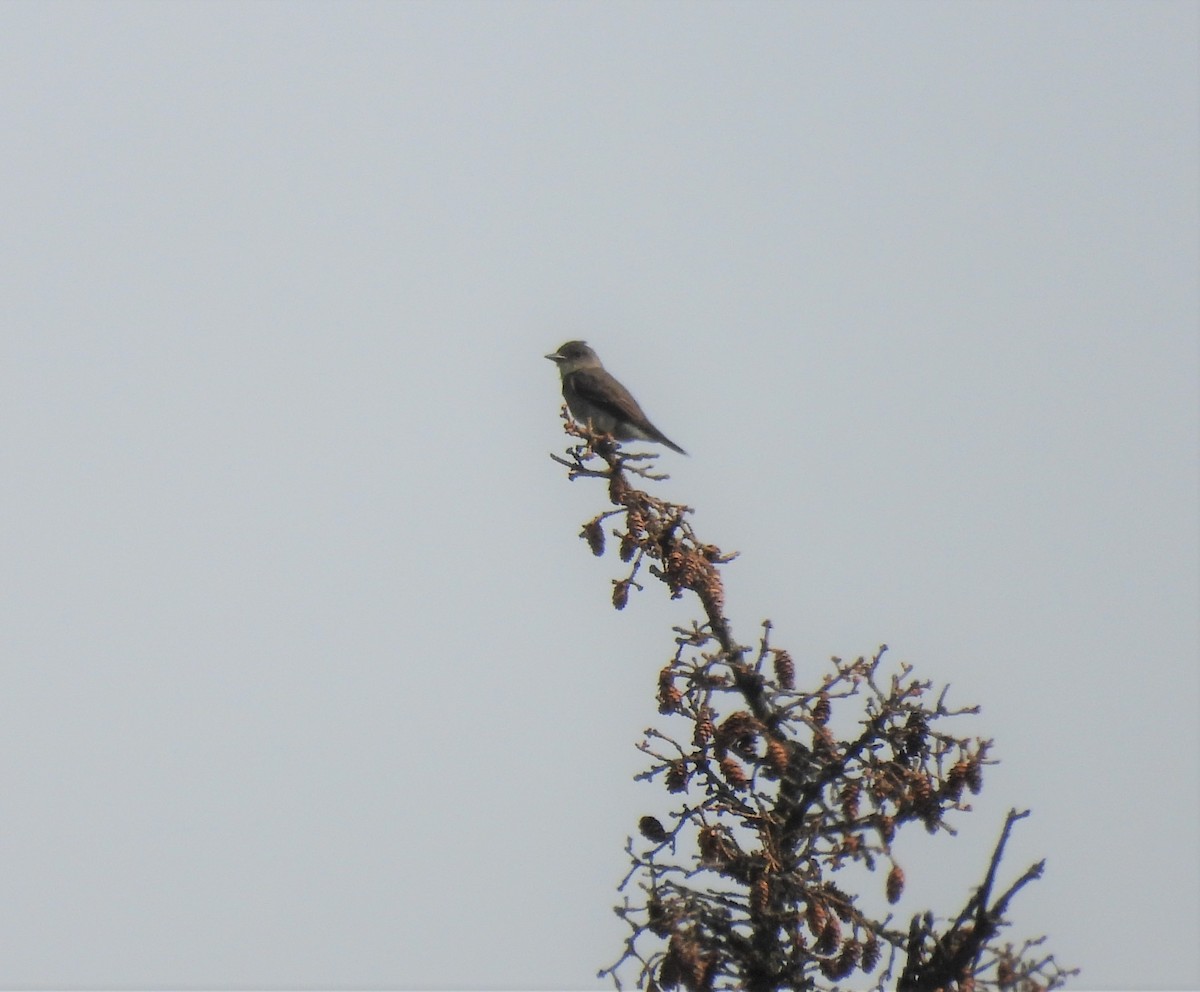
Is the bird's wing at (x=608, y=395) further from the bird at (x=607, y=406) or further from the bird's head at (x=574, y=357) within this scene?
the bird's head at (x=574, y=357)

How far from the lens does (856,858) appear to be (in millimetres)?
7215

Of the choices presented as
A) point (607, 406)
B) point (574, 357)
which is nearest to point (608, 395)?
point (607, 406)

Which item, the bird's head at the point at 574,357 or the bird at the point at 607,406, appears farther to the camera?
the bird's head at the point at 574,357

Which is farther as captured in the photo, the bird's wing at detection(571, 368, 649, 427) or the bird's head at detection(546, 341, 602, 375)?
the bird's head at detection(546, 341, 602, 375)

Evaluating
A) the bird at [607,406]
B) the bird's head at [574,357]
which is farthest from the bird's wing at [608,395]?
the bird's head at [574,357]

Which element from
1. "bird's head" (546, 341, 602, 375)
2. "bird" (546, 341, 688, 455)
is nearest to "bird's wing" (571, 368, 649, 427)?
"bird" (546, 341, 688, 455)

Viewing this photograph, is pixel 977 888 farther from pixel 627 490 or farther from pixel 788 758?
pixel 627 490

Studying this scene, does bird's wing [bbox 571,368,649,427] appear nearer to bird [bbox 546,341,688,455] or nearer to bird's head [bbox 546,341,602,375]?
bird [bbox 546,341,688,455]

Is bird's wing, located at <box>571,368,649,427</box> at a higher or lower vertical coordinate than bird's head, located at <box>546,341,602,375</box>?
lower

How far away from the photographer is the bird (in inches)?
613

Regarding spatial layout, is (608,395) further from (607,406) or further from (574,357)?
(574,357)

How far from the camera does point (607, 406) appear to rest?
51.3 feet

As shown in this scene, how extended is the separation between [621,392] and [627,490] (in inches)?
313

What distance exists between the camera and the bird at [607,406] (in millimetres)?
15562
